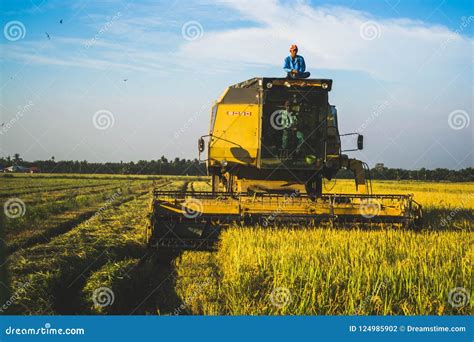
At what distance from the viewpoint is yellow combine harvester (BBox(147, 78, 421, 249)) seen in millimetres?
9195

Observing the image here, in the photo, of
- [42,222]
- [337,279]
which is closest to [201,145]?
[42,222]

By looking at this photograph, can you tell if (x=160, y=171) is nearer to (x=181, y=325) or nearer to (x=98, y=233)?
(x=98, y=233)

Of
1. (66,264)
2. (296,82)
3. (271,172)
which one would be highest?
(296,82)

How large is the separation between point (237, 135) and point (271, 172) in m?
0.92

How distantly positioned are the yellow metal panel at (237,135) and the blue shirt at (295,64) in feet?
2.93

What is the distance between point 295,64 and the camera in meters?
10.5

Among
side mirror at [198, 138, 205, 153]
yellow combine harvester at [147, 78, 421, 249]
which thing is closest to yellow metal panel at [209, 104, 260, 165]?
yellow combine harvester at [147, 78, 421, 249]

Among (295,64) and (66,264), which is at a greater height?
(295,64)

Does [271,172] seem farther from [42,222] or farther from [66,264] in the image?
[42,222]

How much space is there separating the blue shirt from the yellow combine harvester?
1.21ft

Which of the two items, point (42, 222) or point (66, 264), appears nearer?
point (66, 264)

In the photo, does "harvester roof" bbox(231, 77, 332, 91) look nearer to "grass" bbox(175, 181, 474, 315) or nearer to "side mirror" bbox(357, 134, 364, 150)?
"side mirror" bbox(357, 134, 364, 150)

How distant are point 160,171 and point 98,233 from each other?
63.2 metres

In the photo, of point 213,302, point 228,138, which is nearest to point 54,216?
point 228,138
